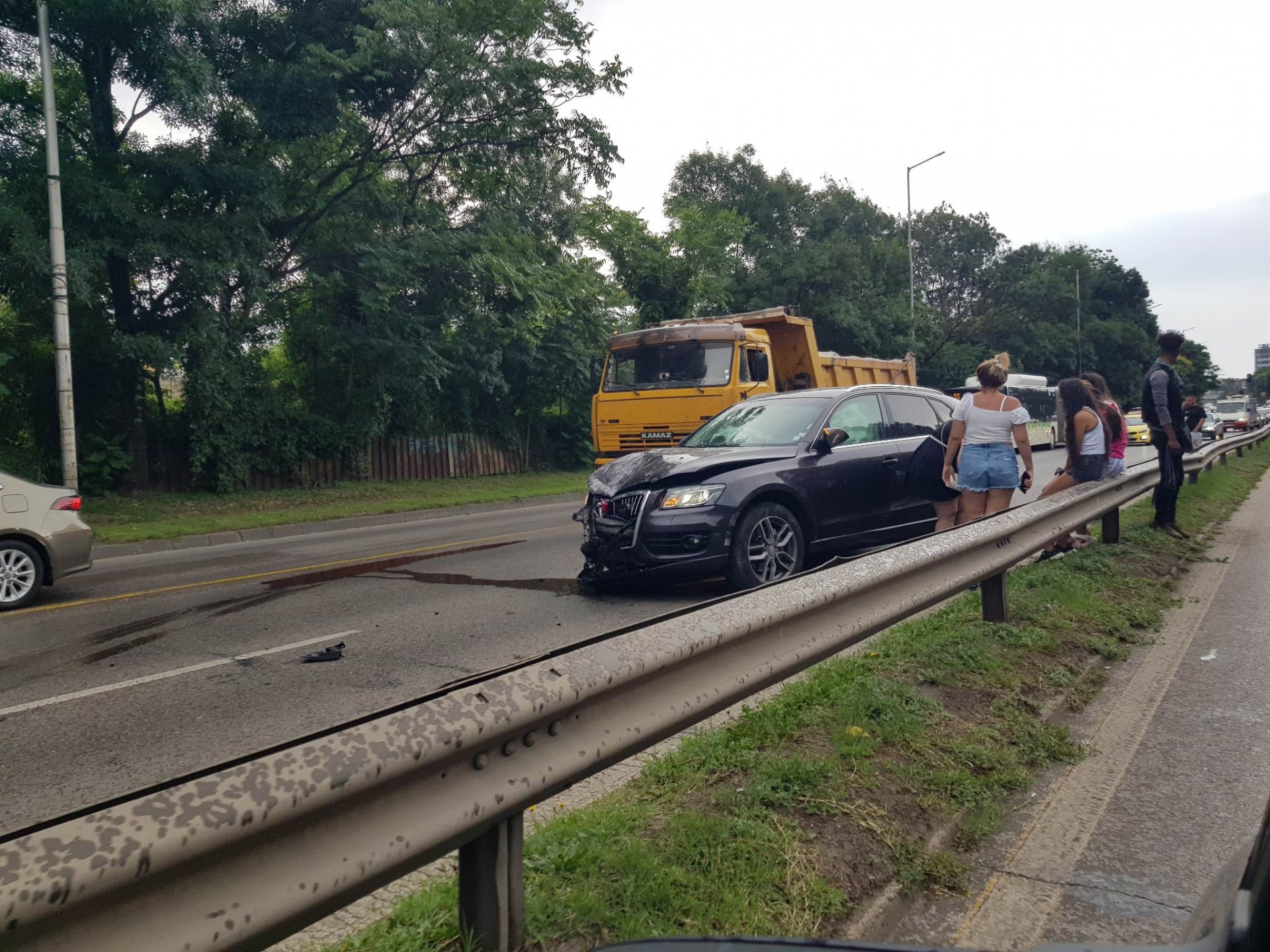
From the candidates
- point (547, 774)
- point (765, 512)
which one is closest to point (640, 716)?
point (547, 774)

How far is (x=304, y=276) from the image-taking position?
70.5ft

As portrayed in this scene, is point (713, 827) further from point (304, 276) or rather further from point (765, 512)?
point (304, 276)

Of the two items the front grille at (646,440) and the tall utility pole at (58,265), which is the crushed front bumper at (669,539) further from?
the tall utility pole at (58,265)

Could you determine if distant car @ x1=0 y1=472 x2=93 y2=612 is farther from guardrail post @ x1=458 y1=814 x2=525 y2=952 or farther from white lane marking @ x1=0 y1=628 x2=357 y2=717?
guardrail post @ x1=458 y1=814 x2=525 y2=952

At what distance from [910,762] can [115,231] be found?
17.4 meters

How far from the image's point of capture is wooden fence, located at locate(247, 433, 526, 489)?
2239cm

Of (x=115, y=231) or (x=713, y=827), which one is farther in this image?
(x=115, y=231)

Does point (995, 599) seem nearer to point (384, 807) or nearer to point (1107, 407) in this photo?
point (1107, 407)

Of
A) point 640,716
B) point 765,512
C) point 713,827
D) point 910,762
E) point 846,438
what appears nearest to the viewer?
point 640,716

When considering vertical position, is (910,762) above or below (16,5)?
below

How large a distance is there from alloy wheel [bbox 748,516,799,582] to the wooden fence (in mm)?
16148

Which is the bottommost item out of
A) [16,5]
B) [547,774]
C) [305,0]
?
[547,774]

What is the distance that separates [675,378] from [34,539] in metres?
9.36

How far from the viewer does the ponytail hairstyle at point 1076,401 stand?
29.4ft
